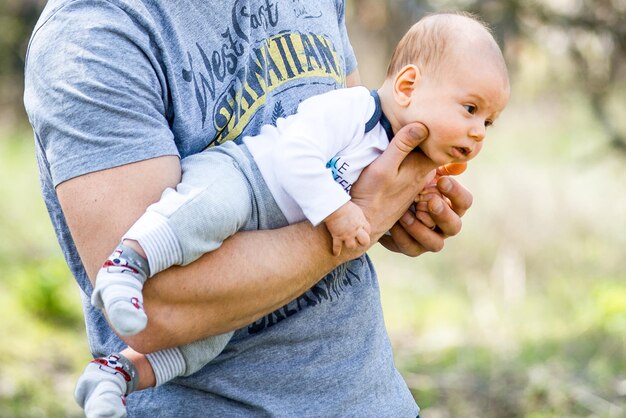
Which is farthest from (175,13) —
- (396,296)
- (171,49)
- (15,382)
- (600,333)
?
(396,296)

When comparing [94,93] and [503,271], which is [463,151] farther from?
[503,271]

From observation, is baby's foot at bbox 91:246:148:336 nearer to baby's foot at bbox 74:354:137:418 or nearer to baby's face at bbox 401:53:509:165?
baby's foot at bbox 74:354:137:418

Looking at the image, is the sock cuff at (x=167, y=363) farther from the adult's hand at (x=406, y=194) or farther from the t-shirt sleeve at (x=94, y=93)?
the adult's hand at (x=406, y=194)

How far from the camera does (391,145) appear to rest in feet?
6.25

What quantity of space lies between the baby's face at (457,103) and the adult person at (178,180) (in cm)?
6

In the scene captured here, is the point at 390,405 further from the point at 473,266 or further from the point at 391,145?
the point at 473,266

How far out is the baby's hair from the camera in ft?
6.34

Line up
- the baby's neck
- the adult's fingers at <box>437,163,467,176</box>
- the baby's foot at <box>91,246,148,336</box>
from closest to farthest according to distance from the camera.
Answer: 1. the baby's foot at <box>91,246,148,336</box>
2. the baby's neck
3. the adult's fingers at <box>437,163,467,176</box>

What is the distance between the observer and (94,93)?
62.7 inches

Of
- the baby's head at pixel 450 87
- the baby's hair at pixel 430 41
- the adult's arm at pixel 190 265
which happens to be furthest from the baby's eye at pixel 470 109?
the adult's arm at pixel 190 265

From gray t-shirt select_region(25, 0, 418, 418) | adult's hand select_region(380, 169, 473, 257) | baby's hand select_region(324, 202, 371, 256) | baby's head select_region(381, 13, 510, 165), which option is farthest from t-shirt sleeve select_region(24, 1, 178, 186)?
adult's hand select_region(380, 169, 473, 257)

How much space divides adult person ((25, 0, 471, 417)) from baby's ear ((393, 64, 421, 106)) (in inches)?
4.1

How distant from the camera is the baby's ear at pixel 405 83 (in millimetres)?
1959

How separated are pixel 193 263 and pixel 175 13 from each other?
0.48 m
